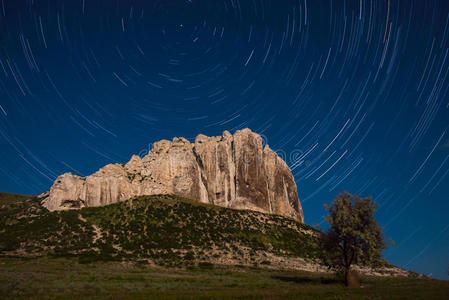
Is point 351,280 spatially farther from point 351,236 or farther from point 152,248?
point 152,248

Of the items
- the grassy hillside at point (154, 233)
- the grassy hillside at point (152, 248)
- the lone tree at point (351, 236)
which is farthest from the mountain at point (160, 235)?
the lone tree at point (351, 236)

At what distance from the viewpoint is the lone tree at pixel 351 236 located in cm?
3262

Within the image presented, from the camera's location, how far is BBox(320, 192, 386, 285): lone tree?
32.6 metres

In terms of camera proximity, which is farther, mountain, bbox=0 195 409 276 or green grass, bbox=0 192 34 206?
green grass, bbox=0 192 34 206

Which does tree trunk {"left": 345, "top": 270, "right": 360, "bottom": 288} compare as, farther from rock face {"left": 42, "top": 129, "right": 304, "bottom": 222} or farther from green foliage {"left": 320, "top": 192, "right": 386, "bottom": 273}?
rock face {"left": 42, "top": 129, "right": 304, "bottom": 222}

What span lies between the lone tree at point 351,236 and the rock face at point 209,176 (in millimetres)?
85483

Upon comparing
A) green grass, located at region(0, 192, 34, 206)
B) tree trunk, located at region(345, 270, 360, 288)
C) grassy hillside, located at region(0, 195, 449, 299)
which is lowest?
tree trunk, located at region(345, 270, 360, 288)

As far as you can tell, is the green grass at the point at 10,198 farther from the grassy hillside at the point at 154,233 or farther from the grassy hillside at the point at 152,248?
the grassy hillside at the point at 152,248

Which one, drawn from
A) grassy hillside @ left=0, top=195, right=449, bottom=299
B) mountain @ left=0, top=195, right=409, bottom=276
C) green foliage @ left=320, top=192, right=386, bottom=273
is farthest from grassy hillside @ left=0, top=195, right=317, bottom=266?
green foliage @ left=320, top=192, right=386, bottom=273

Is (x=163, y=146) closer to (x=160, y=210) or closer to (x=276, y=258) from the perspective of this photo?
(x=160, y=210)

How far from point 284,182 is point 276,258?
288ft

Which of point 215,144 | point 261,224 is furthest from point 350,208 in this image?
point 215,144

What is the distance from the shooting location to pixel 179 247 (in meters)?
65.7

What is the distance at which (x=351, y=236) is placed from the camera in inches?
1312
